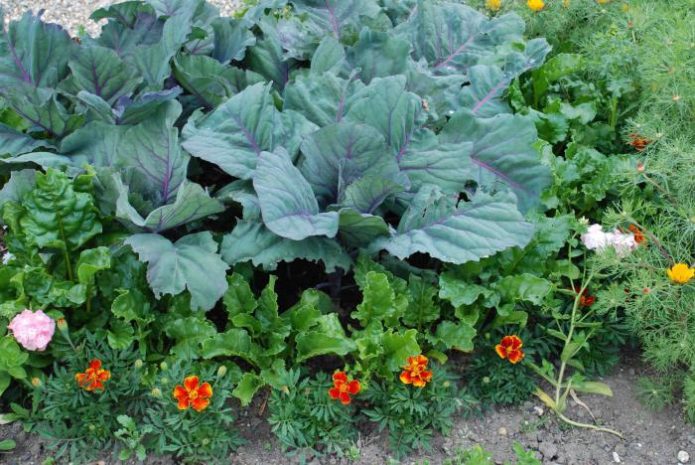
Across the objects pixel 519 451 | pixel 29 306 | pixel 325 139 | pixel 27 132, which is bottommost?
pixel 519 451

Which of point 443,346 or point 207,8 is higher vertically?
point 207,8

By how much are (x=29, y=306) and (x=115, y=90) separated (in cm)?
85

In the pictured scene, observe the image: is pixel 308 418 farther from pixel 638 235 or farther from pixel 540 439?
pixel 638 235

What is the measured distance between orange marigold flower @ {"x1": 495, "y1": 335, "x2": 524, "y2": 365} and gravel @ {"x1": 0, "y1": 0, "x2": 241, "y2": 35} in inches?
119

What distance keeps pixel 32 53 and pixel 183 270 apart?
114cm

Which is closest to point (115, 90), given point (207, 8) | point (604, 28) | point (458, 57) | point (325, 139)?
point (207, 8)

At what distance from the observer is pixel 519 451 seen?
7.29 feet

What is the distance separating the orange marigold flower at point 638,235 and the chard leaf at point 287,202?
1.01m

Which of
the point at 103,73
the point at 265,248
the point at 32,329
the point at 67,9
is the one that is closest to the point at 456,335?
the point at 265,248

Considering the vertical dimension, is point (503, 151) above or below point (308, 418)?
above

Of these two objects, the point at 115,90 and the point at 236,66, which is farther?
the point at 236,66

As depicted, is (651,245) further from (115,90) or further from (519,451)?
(115,90)

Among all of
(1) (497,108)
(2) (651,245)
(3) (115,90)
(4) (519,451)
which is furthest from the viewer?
(1) (497,108)

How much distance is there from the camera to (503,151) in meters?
→ 2.76
